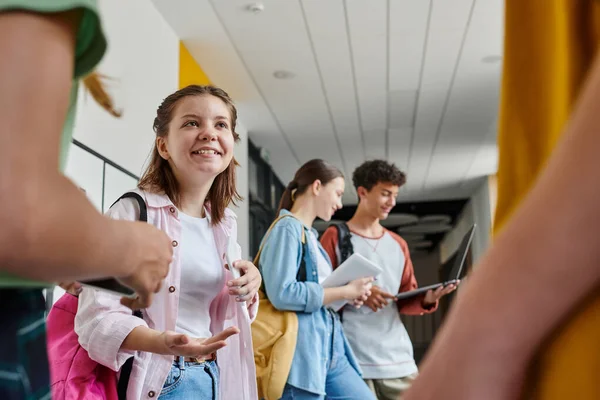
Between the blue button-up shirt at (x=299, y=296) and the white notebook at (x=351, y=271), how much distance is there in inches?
2.5

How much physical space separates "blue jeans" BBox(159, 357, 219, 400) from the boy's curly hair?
1.74 meters

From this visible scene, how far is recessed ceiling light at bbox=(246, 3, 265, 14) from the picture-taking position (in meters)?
3.87

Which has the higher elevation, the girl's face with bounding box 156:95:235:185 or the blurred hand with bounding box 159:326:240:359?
the girl's face with bounding box 156:95:235:185

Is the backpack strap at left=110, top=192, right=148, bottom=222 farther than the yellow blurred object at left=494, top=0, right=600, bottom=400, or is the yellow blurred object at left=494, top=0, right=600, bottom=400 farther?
the backpack strap at left=110, top=192, right=148, bottom=222

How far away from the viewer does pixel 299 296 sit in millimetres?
2119

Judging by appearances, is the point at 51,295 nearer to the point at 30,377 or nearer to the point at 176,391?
the point at 176,391

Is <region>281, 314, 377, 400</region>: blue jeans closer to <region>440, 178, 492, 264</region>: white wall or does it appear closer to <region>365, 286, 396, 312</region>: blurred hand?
<region>365, 286, 396, 312</region>: blurred hand

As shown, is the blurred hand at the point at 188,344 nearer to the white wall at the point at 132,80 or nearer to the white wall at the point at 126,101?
the white wall at the point at 126,101

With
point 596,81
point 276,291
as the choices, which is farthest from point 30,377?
point 276,291

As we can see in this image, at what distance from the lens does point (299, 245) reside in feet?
7.30

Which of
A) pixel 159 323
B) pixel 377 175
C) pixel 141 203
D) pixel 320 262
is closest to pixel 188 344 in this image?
pixel 159 323

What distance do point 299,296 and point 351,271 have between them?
0.25m

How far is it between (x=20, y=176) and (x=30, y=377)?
0.64 feet

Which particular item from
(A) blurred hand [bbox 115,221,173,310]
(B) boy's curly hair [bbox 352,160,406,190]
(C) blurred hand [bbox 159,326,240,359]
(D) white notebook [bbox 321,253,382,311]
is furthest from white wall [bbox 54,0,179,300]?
(A) blurred hand [bbox 115,221,173,310]
